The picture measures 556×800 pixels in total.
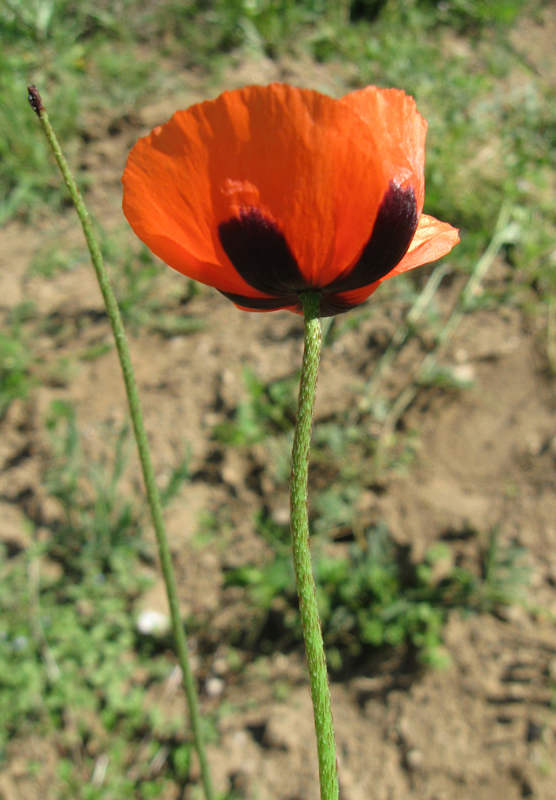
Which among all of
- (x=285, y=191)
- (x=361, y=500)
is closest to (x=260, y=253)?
(x=285, y=191)

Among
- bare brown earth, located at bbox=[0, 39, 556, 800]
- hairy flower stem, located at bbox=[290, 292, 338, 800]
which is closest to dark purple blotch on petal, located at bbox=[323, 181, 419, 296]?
hairy flower stem, located at bbox=[290, 292, 338, 800]

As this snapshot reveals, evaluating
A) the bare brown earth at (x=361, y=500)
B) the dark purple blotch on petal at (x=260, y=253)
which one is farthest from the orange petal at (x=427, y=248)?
the bare brown earth at (x=361, y=500)

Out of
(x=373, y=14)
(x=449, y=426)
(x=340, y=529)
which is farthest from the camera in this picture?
(x=373, y=14)

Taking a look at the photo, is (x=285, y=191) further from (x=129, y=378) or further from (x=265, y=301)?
(x=129, y=378)

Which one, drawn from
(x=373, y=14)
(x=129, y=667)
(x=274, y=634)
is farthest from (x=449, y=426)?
(x=373, y=14)

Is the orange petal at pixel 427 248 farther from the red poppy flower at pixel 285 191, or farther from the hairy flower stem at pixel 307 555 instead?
the hairy flower stem at pixel 307 555

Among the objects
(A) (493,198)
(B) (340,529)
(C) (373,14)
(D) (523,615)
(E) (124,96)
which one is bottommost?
(D) (523,615)

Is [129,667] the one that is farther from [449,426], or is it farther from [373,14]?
[373,14]
